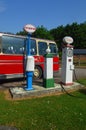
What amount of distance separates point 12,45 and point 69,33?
2537 inches

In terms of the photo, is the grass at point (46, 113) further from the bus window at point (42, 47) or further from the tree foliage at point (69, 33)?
the tree foliage at point (69, 33)

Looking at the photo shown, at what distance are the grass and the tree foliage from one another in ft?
179

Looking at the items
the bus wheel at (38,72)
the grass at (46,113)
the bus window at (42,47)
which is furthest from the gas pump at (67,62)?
the bus wheel at (38,72)

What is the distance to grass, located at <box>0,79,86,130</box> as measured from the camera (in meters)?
6.12

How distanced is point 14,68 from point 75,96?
4787mm

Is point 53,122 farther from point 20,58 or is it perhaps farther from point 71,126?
point 20,58

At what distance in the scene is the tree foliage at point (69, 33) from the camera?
63875 millimetres

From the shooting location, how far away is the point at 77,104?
7961 millimetres

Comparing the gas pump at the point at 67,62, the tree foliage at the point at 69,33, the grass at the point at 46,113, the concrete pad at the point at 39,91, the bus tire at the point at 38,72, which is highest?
the tree foliage at the point at 69,33

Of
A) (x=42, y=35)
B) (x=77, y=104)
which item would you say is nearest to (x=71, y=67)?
(x=77, y=104)

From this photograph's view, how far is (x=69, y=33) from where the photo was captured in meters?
76.2

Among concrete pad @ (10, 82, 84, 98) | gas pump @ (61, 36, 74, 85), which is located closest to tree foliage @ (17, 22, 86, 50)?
gas pump @ (61, 36, 74, 85)

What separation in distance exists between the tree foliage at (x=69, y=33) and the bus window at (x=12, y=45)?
49255 millimetres

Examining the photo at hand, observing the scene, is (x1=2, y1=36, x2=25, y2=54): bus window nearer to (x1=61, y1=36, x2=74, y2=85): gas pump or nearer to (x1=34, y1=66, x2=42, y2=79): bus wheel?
(x1=34, y1=66, x2=42, y2=79): bus wheel
